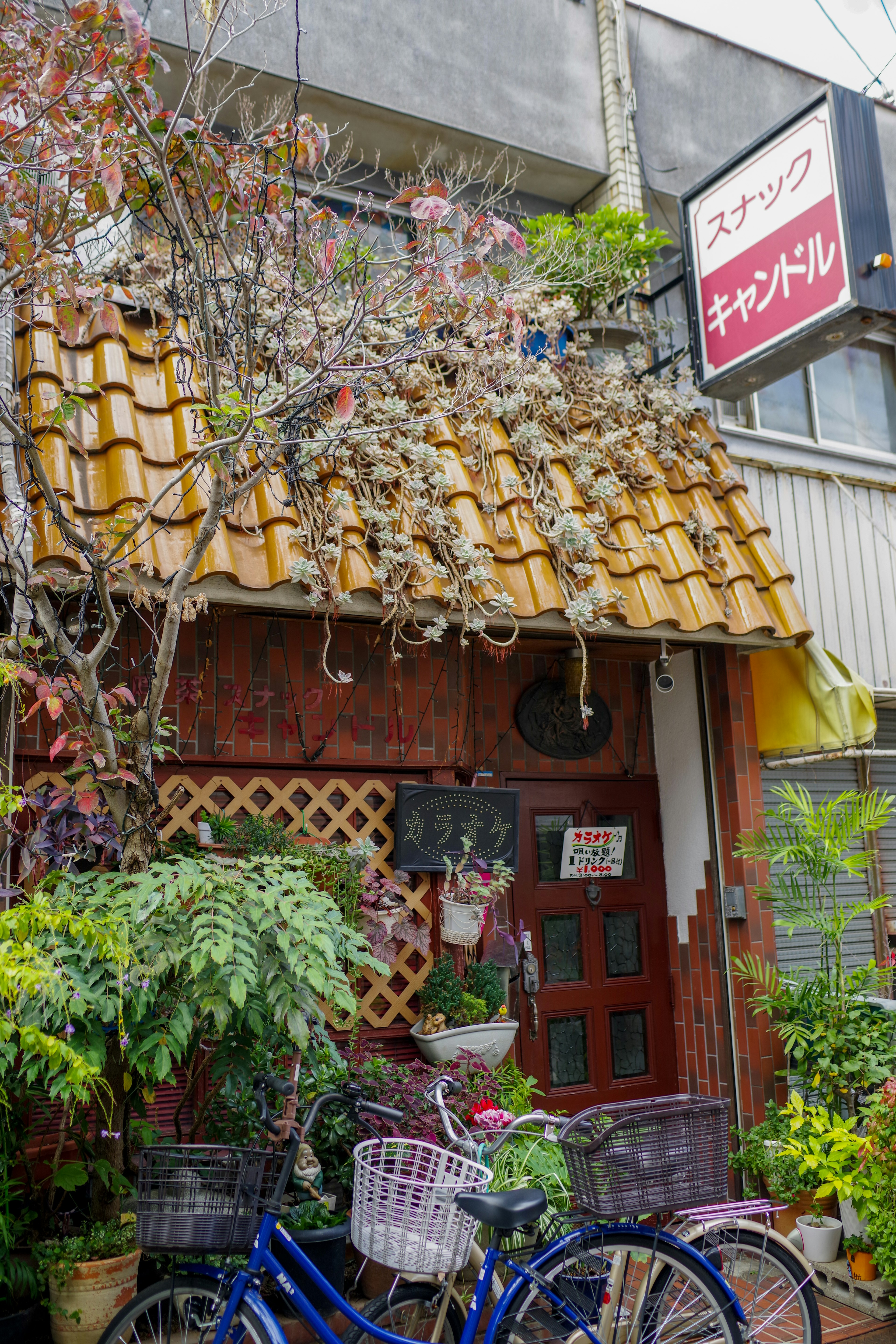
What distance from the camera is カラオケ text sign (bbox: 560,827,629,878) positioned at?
22.1 ft

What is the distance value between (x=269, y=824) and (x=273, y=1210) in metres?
2.33

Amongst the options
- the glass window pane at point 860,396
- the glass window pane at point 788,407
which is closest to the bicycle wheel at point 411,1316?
the glass window pane at point 788,407

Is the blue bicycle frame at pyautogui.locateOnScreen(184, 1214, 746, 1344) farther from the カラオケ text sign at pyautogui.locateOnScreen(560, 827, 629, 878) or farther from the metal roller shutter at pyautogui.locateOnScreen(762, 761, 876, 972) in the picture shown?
the metal roller shutter at pyautogui.locateOnScreen(762, 761, 876, 972)

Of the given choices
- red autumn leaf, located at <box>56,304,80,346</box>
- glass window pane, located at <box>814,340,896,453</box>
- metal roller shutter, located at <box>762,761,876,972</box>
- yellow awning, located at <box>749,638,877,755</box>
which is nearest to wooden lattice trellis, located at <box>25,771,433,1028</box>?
red autumn leaf, located at <box>56,304,80,346</box>

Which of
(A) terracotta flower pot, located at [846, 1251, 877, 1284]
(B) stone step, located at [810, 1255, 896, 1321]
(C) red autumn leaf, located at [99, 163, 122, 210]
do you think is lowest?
(B) stone step, located at [810, 1255, 896, 1321]

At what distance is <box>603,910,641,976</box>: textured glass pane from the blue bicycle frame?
128 inches

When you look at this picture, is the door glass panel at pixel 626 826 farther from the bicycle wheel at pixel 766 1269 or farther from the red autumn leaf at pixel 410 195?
the red autumn leaf at pixel 410 195

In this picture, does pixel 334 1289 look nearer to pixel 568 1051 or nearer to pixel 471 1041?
pixel 471 1041

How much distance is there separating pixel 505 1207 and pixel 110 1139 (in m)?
1.78

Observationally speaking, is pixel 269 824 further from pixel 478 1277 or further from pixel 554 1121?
pixel 478 1277

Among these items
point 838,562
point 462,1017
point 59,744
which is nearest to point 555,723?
point 462,1017

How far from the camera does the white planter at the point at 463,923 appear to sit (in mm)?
5613

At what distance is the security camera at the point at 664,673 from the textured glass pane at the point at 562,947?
5.44 ft

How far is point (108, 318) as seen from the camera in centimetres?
433
